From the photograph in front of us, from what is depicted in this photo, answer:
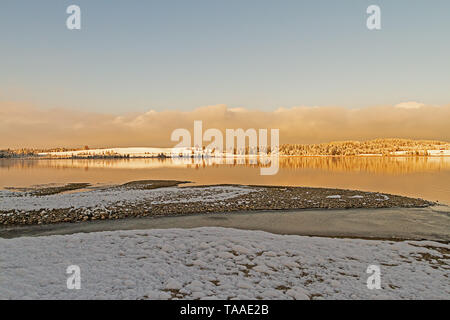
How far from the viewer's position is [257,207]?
870 inches

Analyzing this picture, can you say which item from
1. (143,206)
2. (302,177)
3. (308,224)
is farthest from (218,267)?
(302,177)

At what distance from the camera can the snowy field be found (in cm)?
747

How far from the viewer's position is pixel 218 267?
9273 mm

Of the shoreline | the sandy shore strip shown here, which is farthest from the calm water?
the shoreline

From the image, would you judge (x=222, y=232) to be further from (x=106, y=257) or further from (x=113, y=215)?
(x=113, y=215)

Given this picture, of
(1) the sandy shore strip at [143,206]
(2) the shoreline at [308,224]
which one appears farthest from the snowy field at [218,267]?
(1) the sandy shore strip at [143,206]

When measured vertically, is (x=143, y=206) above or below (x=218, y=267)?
below

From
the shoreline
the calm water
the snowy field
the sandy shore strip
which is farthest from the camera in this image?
the calm water

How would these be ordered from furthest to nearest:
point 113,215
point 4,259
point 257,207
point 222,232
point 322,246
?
point 257,207
point 113,215
point 222,232
point 322,246
point 4,259

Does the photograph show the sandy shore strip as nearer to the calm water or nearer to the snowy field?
the snowy field

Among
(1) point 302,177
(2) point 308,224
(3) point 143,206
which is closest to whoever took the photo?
(2) point 308,224

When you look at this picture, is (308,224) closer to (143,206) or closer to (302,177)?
(143,206)
